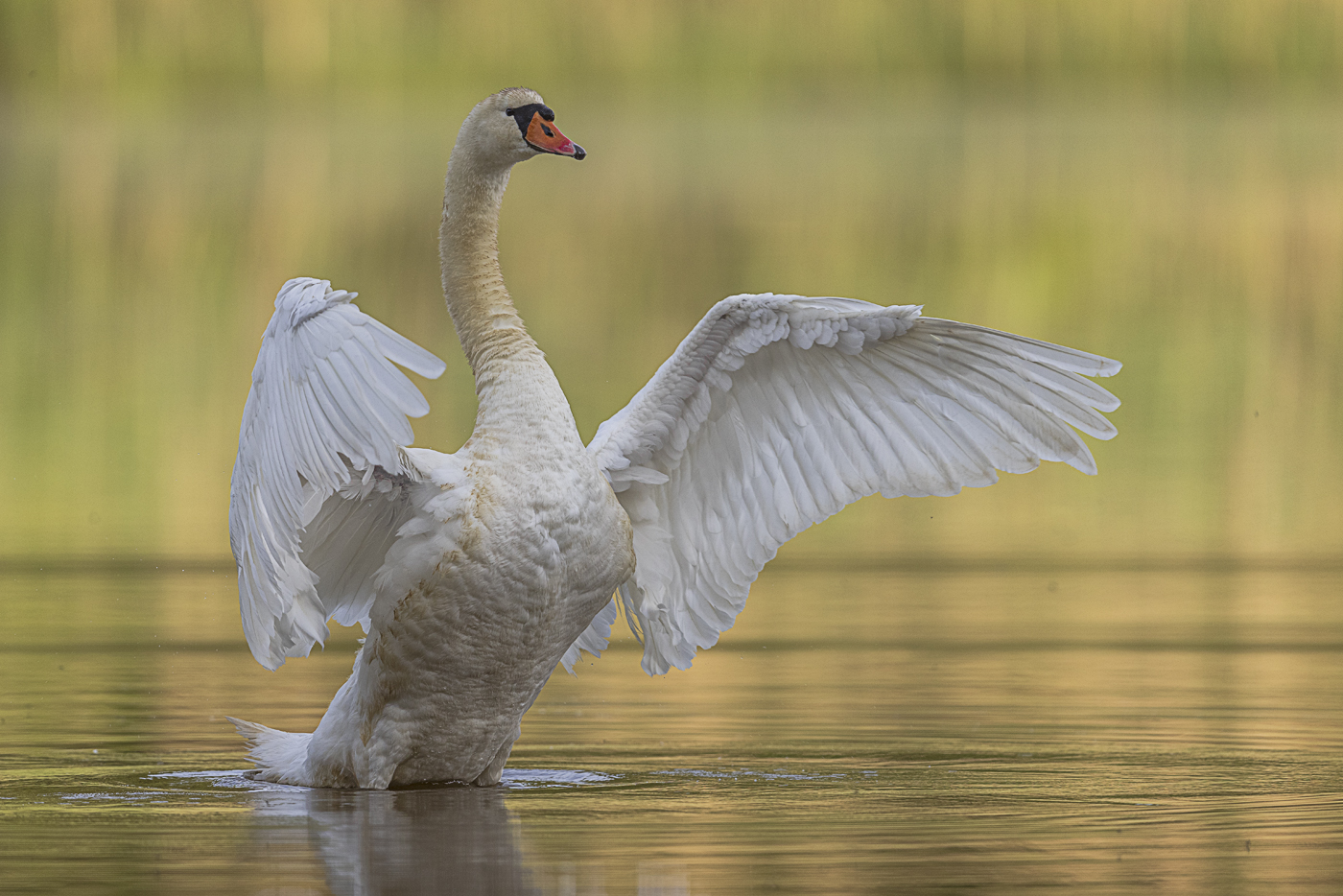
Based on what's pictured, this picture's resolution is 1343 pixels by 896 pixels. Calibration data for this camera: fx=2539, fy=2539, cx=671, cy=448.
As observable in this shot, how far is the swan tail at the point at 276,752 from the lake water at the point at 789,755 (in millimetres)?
141

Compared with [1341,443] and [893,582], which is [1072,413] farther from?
[1341,443]

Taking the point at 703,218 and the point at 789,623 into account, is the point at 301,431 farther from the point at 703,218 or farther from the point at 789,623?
the point at 703,218

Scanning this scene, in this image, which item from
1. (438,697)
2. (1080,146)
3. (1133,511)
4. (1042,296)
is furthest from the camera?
(1080,146)

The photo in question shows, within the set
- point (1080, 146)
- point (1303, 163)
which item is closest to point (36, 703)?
→ point (1303, 163)

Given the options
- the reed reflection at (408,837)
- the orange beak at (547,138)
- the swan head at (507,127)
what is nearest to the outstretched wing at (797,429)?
the orange beak at (547,138)

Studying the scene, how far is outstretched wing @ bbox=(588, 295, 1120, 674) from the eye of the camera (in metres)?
10.0

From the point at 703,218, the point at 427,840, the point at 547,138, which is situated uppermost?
the point at 703,218

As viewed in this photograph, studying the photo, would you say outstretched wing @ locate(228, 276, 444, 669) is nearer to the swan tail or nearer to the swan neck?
the swan tail

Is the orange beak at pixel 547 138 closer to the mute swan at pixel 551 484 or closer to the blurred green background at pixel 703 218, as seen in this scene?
the mute swan at pixel 551 484

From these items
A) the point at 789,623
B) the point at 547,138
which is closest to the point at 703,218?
the point at 789,623

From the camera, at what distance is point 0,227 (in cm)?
5666

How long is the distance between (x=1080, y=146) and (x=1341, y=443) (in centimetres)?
6839

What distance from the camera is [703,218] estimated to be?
59031mm

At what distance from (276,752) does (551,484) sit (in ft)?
5.61
